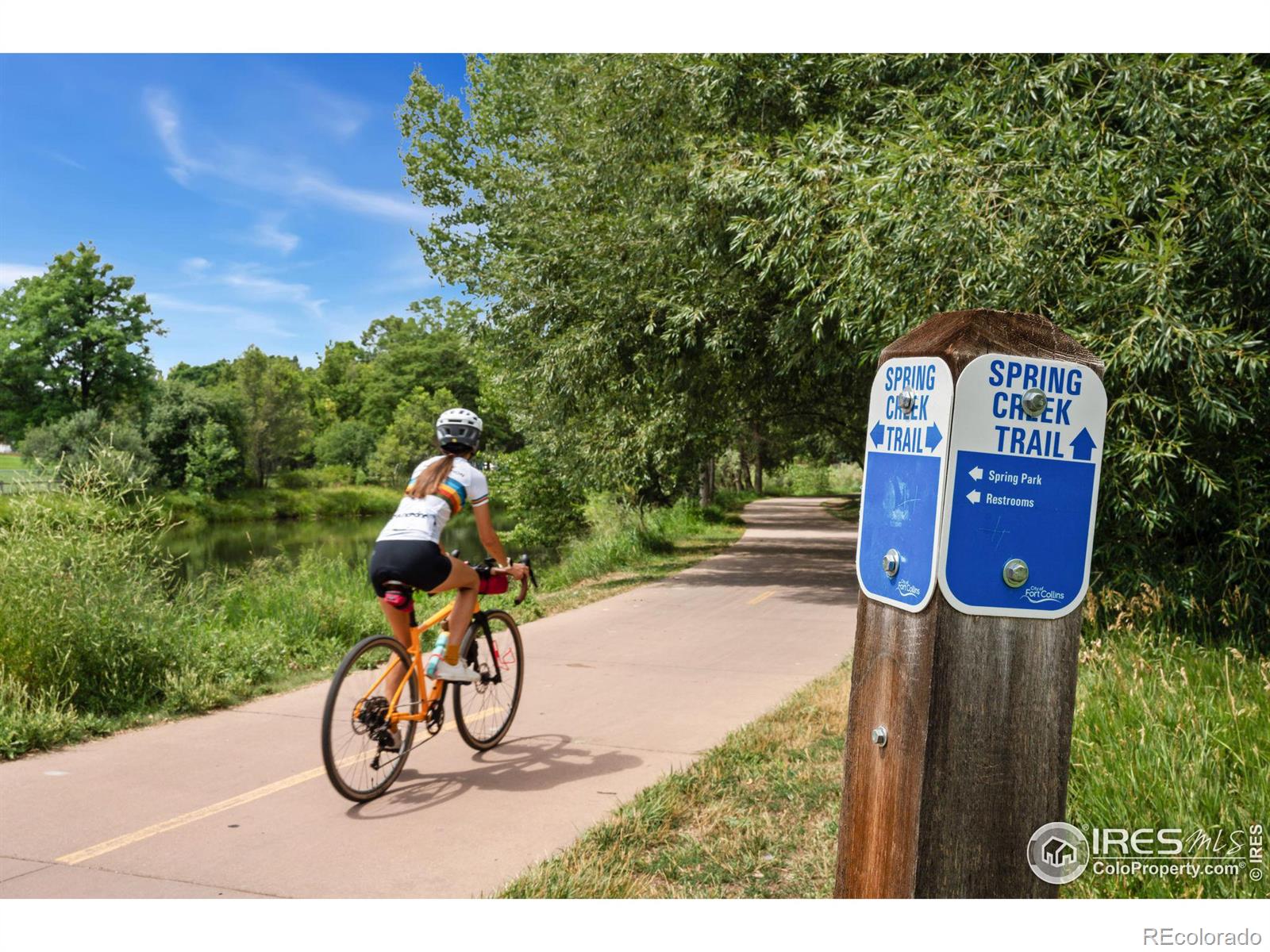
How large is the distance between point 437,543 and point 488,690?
4.90 ft

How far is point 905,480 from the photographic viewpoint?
2463mm

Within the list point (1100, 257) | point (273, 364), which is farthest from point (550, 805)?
point (273, 364)

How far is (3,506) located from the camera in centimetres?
749

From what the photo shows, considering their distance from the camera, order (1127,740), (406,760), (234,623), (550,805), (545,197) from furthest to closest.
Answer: (545,197)
(234,623)
(406,760)
(550,805)
(1127,740)

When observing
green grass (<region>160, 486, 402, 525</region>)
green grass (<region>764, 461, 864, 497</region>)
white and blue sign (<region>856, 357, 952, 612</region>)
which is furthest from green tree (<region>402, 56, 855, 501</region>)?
green grass (<region>764, 461, 864, 497</region>)

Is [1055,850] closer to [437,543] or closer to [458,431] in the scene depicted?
[437,543]

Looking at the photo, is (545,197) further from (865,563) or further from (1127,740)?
(865,563)

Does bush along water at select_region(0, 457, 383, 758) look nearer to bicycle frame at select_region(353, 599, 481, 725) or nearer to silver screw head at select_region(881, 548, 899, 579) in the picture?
bicycle frame at select_region(353, 599, 481, 725)

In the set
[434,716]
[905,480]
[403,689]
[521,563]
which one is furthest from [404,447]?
[905,480]

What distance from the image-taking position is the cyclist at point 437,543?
211 inches

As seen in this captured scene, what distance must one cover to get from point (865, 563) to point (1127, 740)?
307cm

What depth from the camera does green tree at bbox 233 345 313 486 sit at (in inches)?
2443

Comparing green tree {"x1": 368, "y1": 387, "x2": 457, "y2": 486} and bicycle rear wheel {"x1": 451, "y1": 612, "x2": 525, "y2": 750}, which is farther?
green tree {"x1": 368, "y1": 387, "x2": 457, "y2": 486}

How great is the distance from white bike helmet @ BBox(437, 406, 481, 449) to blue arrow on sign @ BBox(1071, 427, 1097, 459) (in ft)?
12.1
